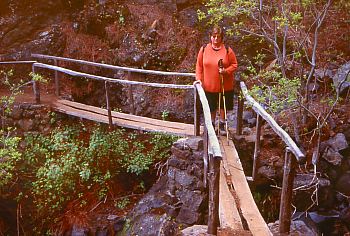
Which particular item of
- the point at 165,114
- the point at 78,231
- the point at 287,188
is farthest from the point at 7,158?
the point at 287,188

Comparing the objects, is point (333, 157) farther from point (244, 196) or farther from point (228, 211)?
point (228, 211)

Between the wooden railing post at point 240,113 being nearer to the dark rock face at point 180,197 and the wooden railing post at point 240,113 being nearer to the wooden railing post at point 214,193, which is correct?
the dark rock face at point 180,197

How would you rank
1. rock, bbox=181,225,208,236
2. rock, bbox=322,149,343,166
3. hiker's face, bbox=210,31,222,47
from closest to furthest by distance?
rock, bbox=181,225,208,236 < hiker's face, bbox=210,31,222,47 < rock, bbox=322,149,343,166

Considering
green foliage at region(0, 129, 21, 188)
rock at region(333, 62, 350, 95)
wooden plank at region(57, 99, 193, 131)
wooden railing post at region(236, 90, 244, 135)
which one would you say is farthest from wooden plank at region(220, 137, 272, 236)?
green foliage at region(0, 129, 21, 188)

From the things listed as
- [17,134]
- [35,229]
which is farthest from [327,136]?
[17,134]

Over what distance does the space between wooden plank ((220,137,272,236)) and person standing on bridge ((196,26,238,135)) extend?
88 cm

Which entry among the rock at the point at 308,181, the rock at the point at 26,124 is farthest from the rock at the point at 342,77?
the rock at the point at 26,124

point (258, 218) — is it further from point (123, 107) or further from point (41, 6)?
point (41, 6)

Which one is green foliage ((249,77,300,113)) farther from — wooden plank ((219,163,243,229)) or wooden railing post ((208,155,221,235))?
wooden railing post ((208,155,221,235))

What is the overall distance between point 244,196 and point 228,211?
0.53 m

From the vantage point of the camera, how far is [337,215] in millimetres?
8719

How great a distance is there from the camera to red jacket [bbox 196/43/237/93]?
743 cm

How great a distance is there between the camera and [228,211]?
5.40 metres

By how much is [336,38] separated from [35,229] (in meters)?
9.23
